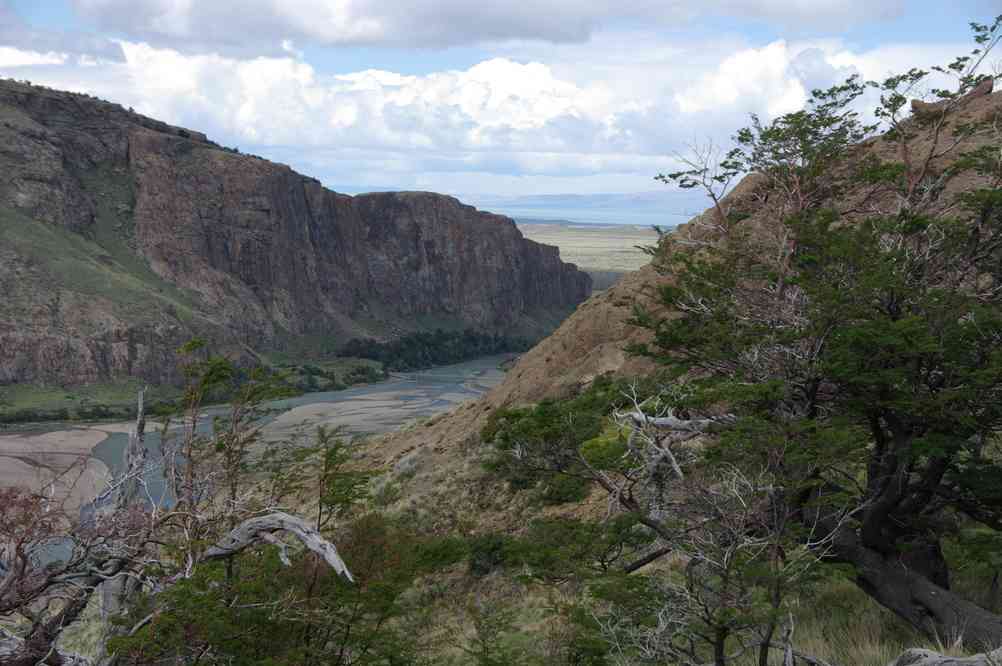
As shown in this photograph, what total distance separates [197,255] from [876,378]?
98801 millimetres

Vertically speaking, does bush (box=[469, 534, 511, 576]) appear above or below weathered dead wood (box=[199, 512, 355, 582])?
below

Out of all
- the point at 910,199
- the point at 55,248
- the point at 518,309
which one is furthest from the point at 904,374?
the point at 518,309

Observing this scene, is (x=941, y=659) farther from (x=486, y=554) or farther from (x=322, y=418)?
(x=322, y=418)

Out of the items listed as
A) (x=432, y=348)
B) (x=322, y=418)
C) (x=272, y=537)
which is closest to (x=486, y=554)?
(x=272, y=537)

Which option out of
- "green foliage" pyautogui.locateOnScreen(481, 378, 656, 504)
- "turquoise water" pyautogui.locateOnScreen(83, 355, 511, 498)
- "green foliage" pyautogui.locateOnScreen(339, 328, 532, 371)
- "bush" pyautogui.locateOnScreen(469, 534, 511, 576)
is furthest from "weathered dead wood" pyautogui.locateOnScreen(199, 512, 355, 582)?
"green foliage" pyautogui.locateOnScreen(339, 328, 532, 371)

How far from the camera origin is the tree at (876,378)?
7980mm

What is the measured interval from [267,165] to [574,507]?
9991cm

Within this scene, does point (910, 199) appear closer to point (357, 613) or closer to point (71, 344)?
point (357, 613)

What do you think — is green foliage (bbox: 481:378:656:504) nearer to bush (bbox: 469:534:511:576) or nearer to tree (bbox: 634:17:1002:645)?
tree (bbox: 634:17:1002:645)

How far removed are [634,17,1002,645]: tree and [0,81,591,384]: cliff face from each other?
69.4m

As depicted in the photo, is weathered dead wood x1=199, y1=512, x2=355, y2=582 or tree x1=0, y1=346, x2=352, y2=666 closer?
weathered dead wood x1=199, y1=512, x2=355, y2=582

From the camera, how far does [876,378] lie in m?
8.24

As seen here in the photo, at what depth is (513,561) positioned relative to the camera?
9.23 metres

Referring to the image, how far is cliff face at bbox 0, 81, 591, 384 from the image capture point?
242 ft
